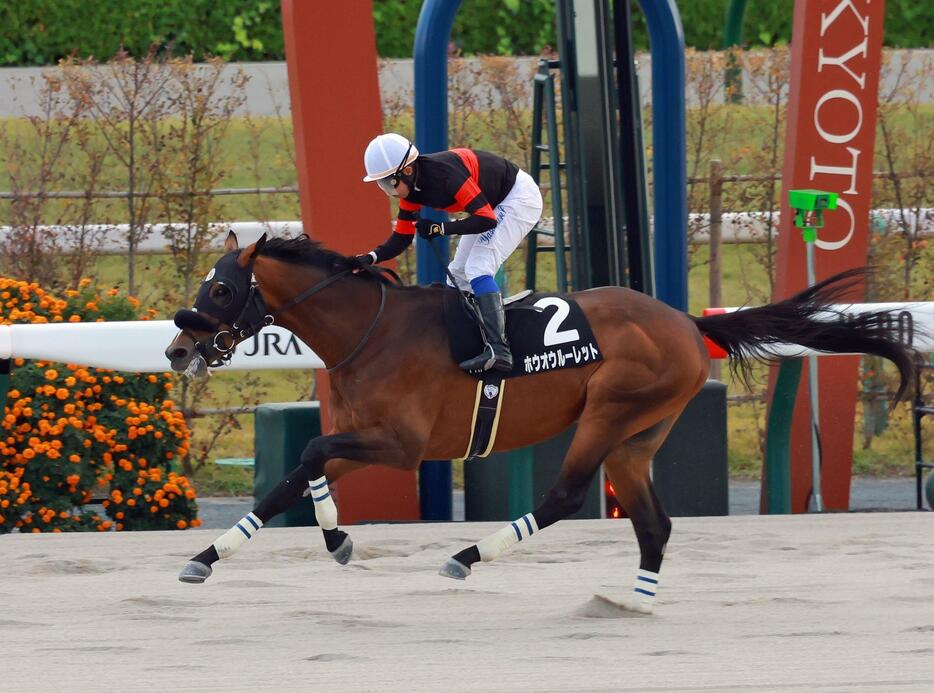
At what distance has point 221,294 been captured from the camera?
18.2 ft

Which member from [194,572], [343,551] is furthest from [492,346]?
[194,572]

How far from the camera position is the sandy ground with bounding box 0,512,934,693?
4684 mm

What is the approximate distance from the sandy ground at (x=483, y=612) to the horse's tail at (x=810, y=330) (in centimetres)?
87

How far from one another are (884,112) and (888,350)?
199 inches

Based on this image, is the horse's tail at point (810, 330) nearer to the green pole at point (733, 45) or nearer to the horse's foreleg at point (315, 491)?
the horse's foreleg at point (315, 491)

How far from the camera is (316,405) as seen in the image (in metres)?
7.97

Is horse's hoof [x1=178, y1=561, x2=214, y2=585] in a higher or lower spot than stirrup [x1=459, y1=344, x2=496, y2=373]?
lower

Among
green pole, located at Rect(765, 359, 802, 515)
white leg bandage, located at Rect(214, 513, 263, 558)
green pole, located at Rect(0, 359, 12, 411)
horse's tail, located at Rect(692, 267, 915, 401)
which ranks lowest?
green pole, located at Rect(765, 359, 802, 515)

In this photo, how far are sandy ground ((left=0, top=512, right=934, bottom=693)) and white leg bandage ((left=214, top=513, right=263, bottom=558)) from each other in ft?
0.86

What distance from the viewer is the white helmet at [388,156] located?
18.2 feet

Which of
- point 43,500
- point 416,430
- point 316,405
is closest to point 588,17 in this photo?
point 316,405

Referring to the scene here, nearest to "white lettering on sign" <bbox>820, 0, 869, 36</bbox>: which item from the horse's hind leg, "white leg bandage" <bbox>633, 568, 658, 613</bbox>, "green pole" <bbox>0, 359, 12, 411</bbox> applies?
the horse's hind leg

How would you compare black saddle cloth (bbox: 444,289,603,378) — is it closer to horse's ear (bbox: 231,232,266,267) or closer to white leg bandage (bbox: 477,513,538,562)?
white leg bandage (bbox: 477,513,538,562)

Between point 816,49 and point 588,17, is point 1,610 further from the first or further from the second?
point 816,49
